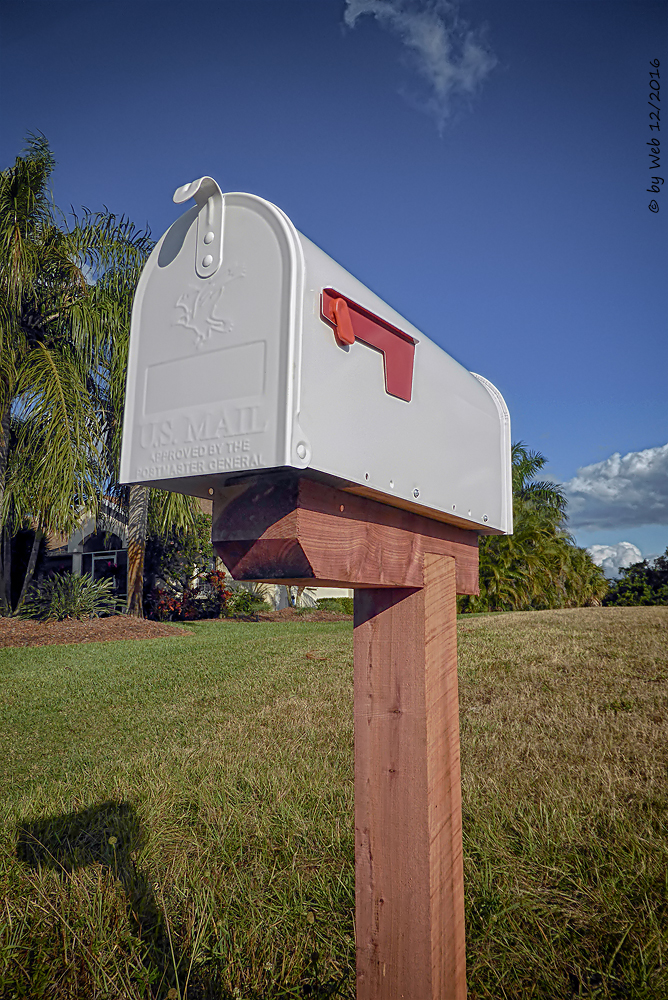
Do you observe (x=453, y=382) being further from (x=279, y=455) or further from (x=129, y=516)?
(x=129, y=516)

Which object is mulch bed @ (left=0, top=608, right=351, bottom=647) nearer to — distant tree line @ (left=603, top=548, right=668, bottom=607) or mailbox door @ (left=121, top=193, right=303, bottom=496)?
mailbox door @ (left=121, top=193, right=303, bottom=496)

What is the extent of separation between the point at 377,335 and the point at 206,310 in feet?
1.07

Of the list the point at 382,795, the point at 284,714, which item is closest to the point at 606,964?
the point at 382,795

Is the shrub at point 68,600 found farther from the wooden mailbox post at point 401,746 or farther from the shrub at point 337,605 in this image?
the wooden mailbox post at point 401,746

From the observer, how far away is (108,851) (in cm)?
241

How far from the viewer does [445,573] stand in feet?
5.31

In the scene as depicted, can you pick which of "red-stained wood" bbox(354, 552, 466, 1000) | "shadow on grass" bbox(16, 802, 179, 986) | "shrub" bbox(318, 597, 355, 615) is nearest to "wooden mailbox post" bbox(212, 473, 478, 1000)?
"red-stained wood" bbox(354, 552, 466, 1000)

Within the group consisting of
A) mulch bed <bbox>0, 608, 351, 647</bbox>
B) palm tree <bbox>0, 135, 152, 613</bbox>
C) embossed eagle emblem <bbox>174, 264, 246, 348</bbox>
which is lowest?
mulch bed <bbox>0, 608, 351, 647</bbox>

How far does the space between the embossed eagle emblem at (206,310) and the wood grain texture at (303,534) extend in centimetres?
27

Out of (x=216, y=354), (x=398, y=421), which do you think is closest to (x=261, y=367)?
(x=216, y=354)

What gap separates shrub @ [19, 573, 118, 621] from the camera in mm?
10305

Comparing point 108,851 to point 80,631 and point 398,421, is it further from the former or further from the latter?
point 80,631

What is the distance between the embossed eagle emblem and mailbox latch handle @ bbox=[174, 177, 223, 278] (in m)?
0.03

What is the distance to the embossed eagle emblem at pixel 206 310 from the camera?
3.75ft
